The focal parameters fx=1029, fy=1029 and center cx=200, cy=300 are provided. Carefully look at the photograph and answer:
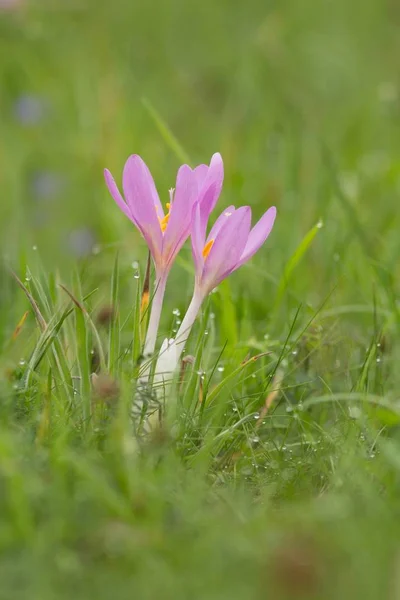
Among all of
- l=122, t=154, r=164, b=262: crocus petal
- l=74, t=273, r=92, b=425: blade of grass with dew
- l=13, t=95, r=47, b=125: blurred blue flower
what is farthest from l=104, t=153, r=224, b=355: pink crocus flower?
l=13, t=95, r=47, b=125: blurred blue flower

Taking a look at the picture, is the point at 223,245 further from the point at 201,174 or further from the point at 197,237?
the point at 201,174

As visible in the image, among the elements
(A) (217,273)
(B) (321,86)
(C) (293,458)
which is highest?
(B) (321,86)

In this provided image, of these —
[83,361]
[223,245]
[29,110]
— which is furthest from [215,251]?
[29,110]

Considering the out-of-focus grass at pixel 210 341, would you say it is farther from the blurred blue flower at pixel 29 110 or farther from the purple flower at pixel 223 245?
the purple flower at pixel 223 245

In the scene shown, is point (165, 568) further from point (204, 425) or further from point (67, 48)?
point (67, 48)

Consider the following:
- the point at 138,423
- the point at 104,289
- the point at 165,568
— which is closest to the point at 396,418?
the point at 138,423

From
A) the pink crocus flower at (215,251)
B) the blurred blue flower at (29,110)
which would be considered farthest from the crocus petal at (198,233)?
the blurred blue flower at (29,110)
